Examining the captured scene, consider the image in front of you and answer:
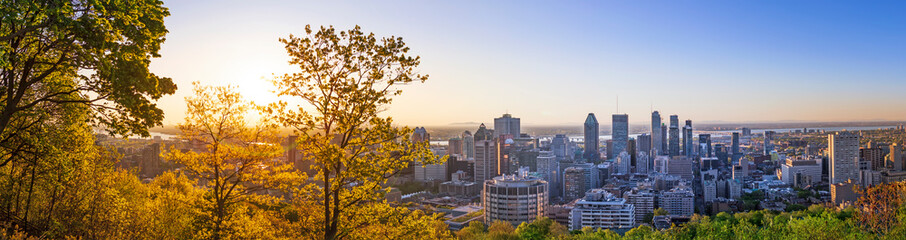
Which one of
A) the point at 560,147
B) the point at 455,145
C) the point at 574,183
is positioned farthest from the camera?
the point at 560,147

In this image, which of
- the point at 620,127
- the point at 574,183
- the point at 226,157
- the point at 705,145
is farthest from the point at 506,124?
the point at 226,157

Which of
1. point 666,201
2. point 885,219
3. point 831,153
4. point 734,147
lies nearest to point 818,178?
point 831,153

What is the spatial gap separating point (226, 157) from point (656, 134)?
3478 inches

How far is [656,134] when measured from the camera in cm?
8794

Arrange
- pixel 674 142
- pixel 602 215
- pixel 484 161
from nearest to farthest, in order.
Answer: pixel 602 215 < pixel 484 161 < pixel 674 142

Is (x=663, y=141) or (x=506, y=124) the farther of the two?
(x=506, y=124)

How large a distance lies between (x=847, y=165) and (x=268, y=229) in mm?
52167

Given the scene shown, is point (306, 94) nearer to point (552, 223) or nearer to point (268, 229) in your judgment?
point (268, 229)

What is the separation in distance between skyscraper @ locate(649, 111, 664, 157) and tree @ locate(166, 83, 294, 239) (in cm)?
7441

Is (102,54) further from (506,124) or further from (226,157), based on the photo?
(506,124)

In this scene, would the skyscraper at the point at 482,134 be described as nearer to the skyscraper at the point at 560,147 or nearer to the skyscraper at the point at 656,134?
the skyscraper at the point at 560,147

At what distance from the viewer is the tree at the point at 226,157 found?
634cm

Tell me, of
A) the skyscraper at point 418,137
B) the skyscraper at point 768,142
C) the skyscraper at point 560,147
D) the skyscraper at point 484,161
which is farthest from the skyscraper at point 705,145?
the skyscraper at point 418,137

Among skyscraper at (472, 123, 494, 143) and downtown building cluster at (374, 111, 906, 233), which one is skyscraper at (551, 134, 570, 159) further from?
skyscraper at (472, 123, 494, 143)
